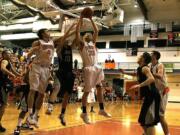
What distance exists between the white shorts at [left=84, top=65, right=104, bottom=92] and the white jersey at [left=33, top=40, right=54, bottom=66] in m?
0.81

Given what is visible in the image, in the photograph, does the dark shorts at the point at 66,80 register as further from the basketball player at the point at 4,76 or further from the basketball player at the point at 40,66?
the basketball player at the point at 4,76

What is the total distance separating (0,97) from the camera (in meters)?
7.52

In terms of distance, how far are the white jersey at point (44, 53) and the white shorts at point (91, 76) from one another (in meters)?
0.81

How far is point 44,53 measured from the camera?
6.05m

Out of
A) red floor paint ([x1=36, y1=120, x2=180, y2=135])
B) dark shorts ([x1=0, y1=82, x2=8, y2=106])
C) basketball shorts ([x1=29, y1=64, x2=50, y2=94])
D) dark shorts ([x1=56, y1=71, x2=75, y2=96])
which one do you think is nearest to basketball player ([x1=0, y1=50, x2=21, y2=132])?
dark shorts ([x1=0, y1=82, x2=8, y2=106])

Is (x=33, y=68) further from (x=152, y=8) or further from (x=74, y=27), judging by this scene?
(x=152, y=8)

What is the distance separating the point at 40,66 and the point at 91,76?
1.07 metres

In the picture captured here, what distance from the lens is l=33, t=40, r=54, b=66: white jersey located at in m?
6.05

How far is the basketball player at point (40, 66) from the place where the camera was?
6043 millimetres

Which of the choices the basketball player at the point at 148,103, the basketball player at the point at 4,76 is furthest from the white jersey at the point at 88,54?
the basketball player at the point at 4,76

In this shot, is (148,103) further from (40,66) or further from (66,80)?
(40,66)

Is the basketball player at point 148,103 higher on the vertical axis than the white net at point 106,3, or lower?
lower

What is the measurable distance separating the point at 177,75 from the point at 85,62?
24.7 m

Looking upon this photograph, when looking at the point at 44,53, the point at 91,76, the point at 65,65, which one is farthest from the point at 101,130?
the point at 44,53
